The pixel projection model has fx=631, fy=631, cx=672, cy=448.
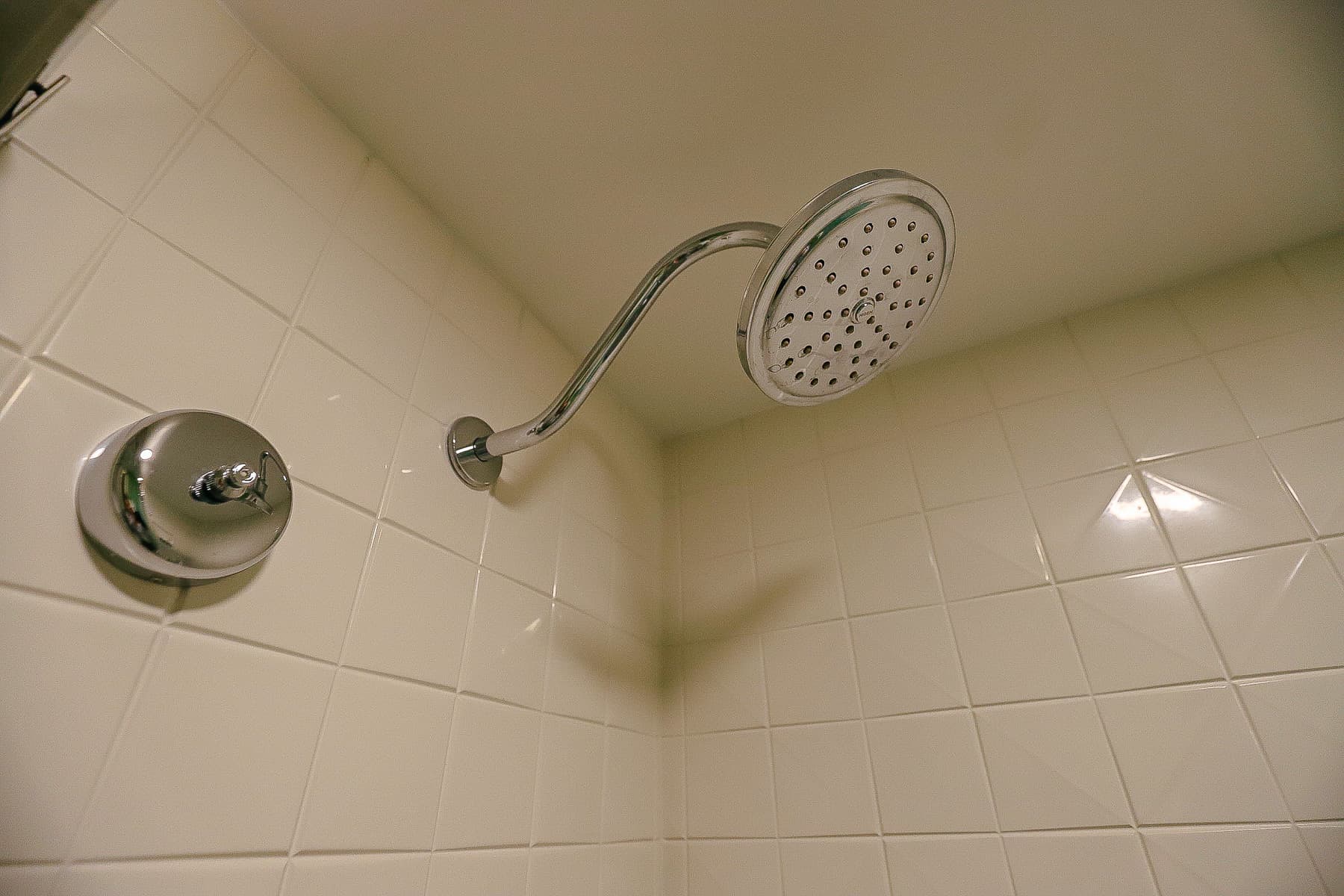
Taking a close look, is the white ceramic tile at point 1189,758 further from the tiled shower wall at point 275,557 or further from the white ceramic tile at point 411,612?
the white ceramic tile at point 411,612

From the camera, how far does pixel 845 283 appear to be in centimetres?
56

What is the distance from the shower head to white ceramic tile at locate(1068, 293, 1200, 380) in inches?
18.1

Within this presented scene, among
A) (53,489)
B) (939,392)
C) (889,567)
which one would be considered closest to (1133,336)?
(939,392)

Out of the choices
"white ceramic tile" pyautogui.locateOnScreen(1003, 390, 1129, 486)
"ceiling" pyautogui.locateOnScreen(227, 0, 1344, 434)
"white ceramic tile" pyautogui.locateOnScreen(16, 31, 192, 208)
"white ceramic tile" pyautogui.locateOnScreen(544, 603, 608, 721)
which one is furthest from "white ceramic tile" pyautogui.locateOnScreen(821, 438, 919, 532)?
"white ceramic tile" pyautogui.locateOnScreen(16, 31, 192, 208)

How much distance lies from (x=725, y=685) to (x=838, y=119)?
76cm

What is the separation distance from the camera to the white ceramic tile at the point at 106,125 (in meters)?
0.44

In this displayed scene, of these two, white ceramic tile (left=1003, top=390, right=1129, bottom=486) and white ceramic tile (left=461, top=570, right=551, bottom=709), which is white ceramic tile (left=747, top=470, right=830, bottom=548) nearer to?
white ceramic tile (left=1003, top=390, right=1129, bottom=486)

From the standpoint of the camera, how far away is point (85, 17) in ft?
0.83

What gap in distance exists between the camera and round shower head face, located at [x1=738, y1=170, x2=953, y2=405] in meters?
0.51

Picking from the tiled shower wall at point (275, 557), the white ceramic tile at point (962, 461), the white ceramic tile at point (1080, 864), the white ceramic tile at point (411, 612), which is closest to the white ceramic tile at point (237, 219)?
the tiled shower wall at point (275, 557)

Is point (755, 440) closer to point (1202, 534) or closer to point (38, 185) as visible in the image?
point (1202, 534)

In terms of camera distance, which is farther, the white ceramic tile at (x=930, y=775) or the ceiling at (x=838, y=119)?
the white ceramic tile at (x=930, y=775)

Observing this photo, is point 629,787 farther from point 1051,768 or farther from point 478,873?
point 1051,768

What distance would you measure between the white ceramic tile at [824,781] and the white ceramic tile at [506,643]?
1.17 feet
